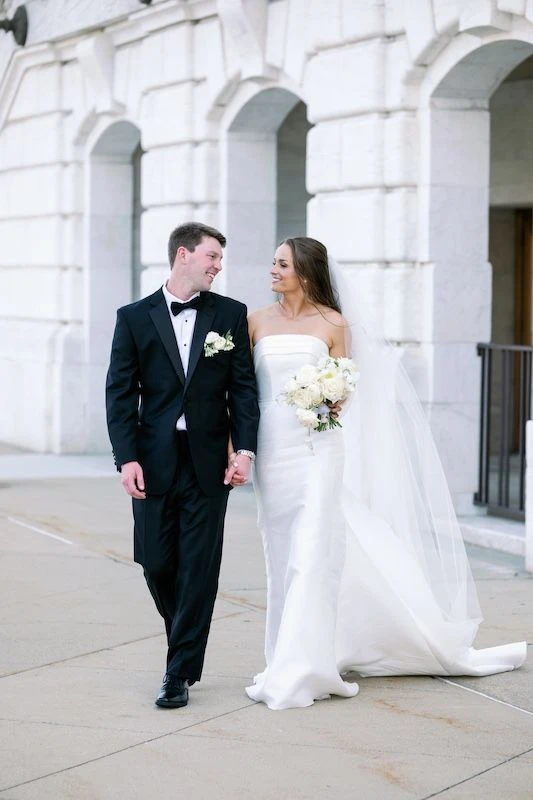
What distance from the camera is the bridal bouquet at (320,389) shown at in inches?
233

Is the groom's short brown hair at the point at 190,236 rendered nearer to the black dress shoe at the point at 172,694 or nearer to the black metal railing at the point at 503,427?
the black dress shoe at the point at 172,694

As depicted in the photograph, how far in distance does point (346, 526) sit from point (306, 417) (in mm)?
653

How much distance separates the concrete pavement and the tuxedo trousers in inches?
9.3

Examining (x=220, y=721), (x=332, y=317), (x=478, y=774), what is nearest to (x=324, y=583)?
(x=220, y=721)

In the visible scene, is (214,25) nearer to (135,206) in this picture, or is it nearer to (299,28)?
(299,28)

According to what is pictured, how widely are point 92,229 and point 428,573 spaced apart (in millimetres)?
9406

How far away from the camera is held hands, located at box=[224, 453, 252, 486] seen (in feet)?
19.3

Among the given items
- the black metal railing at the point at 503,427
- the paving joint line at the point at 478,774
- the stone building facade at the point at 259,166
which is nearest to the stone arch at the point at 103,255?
the stone building facade at the point at 259,166

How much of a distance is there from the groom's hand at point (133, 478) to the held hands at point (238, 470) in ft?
1.14

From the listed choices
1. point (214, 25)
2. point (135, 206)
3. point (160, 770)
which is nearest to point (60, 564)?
point (160, 770)

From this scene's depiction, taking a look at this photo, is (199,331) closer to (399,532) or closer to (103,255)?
(399,532)

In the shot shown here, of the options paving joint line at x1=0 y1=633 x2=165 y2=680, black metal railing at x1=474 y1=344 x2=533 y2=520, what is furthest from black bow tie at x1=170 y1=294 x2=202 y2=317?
black metal railing at x1=474 y1=344 x2=533 y2=520

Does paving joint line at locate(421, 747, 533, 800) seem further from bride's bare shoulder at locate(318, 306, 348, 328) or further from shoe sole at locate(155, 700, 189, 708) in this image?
bride's bare shoulder at locate(318, 306, 348, 328)

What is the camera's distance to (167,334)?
232 inches
